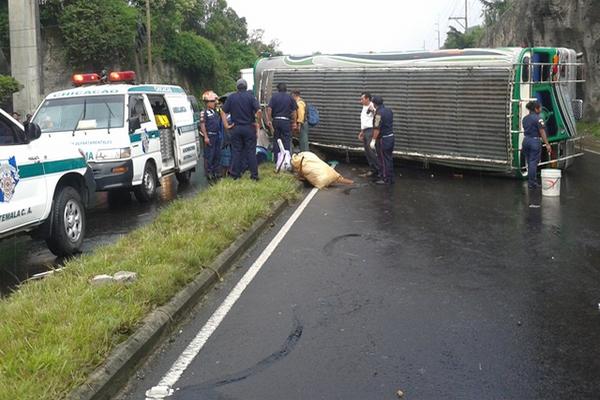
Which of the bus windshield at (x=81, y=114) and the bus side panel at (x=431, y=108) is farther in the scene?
the bus side panel at (x=431, y=108)

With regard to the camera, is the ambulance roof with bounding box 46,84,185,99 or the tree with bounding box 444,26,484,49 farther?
the tree with bounding box 444,26,484,49

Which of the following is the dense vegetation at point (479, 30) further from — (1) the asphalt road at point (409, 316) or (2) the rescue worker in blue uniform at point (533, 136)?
(1) the asphalt road at point (409, 316)

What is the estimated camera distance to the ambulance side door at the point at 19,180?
7.04 meters

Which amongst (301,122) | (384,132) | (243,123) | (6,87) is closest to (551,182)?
(384,132)

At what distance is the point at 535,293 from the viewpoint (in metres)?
6.58

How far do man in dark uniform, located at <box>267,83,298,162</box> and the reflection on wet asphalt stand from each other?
202 centimetres

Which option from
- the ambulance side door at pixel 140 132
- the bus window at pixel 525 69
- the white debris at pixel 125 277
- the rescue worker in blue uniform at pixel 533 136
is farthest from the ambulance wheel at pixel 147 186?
the bus window at pixel 525 69

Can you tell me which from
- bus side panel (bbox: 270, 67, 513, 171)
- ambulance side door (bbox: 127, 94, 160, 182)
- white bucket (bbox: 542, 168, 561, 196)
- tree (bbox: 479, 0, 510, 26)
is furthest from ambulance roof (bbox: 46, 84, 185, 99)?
tree (bbox: 479, 0, 510, 26)

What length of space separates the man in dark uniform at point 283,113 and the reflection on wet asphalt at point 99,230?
6.64 ft

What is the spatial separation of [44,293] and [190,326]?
1.32 meters

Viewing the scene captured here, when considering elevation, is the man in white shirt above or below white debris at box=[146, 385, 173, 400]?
above

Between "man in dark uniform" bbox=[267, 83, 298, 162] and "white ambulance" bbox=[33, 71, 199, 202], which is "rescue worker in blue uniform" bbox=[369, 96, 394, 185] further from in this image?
"white ambulance" bbox=[33, 71, 199, 202]

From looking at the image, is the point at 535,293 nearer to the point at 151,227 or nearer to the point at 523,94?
the point at 151,227

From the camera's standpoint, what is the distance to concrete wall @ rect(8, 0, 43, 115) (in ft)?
105
